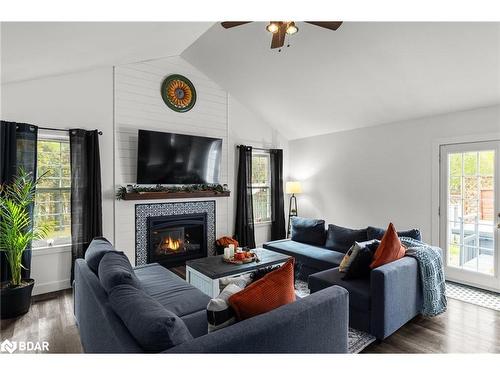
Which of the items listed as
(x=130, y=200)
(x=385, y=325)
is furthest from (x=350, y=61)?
(x=130, y=200)

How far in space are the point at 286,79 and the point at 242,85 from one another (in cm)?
88

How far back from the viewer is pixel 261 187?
5762 millimetres

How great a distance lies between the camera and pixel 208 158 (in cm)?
483

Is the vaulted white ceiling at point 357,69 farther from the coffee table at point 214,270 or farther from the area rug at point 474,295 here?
the coffee table at point 214,270

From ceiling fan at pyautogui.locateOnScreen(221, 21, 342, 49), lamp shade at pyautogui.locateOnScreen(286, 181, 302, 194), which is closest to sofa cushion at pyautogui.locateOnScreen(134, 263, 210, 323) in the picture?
ceiling fan at pyautogui.locateOnScreen(221, 21, 342, 49)

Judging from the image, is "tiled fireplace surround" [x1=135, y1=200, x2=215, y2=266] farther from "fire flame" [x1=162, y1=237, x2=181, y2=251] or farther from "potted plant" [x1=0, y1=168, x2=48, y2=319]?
"potted plant" [x1=0, y1=168, x2=48, y2=319]

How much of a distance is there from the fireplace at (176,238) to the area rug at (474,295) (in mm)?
3588

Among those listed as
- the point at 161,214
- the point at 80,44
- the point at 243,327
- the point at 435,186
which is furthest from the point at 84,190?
the point at 435,186

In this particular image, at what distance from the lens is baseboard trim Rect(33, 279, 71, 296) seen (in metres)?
3.52

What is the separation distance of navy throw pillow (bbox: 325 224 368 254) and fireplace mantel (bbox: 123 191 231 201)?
192 centimetres

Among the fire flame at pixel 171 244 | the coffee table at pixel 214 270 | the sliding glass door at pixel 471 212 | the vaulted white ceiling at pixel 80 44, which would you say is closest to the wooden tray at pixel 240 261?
the coffee table at pixel 214 270

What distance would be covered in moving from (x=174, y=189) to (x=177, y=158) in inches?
19.4

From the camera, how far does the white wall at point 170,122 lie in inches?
163

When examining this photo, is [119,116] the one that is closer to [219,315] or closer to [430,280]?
[219,315]
